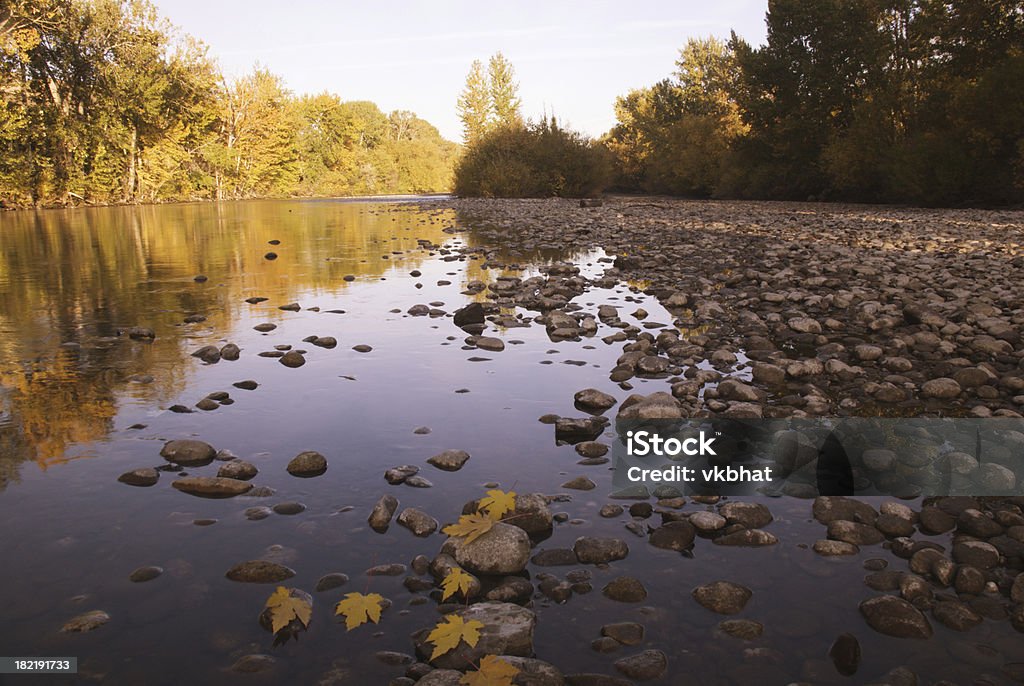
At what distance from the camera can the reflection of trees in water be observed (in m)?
4.27

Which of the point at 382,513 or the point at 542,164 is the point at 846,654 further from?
the point at 542,164

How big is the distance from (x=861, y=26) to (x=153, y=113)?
38.0 meters

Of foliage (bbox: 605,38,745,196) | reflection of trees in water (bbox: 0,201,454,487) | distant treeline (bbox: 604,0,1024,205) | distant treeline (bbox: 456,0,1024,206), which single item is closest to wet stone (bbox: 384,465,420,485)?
reflection of trees in water (bbox: 0,201,454,487)

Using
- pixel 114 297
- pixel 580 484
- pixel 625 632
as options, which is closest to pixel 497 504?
pixel 580 484

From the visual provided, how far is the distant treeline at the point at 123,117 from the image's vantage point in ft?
105

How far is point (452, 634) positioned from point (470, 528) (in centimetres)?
58

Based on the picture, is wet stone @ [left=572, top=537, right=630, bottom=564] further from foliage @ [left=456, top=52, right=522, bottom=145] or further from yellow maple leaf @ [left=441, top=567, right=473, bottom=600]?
foliage @ [left=456, top=52, right=522, bottom=145]

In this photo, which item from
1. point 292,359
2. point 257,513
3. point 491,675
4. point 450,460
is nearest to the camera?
point 491,675

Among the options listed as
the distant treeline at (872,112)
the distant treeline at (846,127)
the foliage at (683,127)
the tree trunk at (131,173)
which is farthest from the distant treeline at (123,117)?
the distant treeline at (872,112)

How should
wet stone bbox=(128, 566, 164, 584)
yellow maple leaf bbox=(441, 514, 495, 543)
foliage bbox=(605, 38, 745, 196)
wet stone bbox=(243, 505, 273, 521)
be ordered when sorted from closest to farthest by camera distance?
1. wet stone bbox=(128, 566, 164, 584)
2. yellow maple leaf bbox=(441, 514, 495, 543)
3. wet stone bbox=(243, 505, 273, 521)
4. foliage bbox=(605, 38, 745, 196)

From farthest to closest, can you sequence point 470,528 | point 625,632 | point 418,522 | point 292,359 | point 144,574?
point 292,359, point 418,522, point 470,528, point 144,574, point 625,632

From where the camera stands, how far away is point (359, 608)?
88.5 inches

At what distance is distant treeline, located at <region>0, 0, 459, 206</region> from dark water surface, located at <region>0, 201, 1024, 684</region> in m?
31.8

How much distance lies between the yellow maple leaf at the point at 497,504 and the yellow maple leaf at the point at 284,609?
2.69ft
